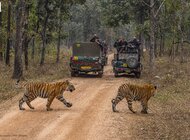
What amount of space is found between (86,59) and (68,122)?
1690 centimetres

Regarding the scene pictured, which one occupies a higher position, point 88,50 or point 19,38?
point 19,38

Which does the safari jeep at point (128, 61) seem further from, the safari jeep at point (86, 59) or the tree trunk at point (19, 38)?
the tree trunk at point (19, 38)

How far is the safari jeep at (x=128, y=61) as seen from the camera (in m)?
31.9

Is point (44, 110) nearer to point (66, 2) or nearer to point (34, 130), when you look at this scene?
point (34, 130)

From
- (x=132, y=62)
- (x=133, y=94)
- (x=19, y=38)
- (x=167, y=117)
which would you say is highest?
(x=19, y=38)

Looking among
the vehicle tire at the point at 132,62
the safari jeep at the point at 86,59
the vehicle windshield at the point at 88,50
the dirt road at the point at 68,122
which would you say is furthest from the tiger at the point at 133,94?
the vehicle windshield at the point at 88,50

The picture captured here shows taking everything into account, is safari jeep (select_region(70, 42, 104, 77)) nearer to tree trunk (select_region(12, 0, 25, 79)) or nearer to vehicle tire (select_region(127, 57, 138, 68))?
vehicle tire (select_region(127, 57, 138, 68))

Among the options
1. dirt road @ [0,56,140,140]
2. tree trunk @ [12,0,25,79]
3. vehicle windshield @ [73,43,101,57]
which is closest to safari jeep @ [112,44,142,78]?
vehicle windshield @ [73,43,101,57]

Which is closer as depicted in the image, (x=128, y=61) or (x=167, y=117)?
(x=167, y=117)

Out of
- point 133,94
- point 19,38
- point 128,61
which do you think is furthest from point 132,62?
point 133,94

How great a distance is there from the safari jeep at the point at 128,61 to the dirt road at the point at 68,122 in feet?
36.4

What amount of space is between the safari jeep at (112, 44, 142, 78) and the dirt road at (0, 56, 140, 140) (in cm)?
1108

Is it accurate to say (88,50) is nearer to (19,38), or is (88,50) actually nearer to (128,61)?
(128,61)

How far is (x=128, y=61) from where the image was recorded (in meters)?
31.8
